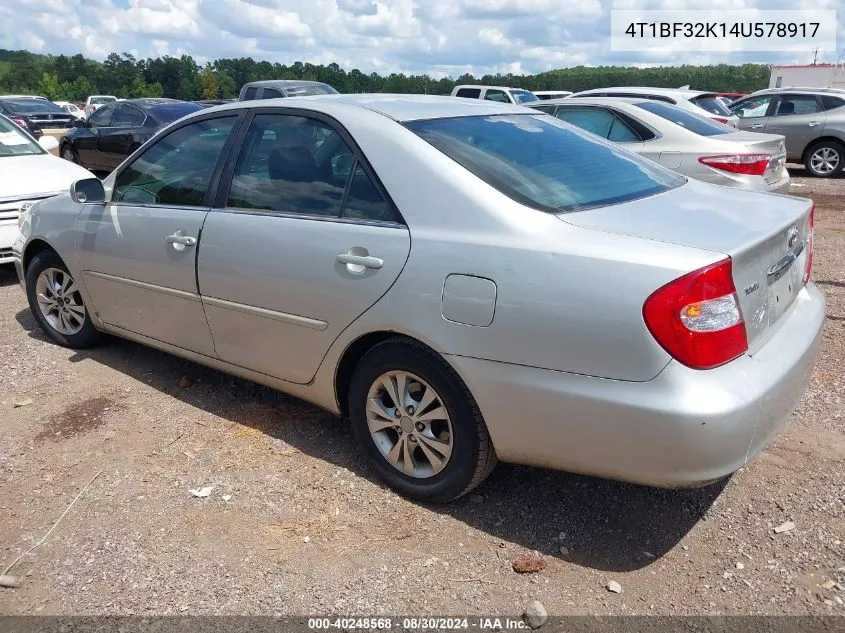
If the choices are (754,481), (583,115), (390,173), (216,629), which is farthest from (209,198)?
(583,115)

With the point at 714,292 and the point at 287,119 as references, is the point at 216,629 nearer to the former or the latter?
the point at 714,292

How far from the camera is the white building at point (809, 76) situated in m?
32.7

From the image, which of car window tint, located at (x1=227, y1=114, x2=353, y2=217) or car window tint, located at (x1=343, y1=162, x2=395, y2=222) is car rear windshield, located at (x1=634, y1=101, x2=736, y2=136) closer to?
car window tint, located at (x1=227, y1=114, x2=353, y2=217)

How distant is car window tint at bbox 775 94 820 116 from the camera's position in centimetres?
1363

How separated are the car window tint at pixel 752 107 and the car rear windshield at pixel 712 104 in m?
0.64

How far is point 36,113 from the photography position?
838 inches

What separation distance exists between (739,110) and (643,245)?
1368 cm

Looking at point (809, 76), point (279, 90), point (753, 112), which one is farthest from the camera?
point (809, 76)

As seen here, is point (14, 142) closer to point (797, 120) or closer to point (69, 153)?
point (69, 153)

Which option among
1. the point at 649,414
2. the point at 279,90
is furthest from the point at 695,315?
the point at 279,90

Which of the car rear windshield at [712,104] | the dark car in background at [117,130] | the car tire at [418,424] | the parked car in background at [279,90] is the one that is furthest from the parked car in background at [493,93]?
the car tire at [418,424]

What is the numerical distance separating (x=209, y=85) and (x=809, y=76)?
137 feet

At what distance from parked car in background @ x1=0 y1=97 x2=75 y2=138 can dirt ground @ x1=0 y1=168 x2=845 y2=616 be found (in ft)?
64.3

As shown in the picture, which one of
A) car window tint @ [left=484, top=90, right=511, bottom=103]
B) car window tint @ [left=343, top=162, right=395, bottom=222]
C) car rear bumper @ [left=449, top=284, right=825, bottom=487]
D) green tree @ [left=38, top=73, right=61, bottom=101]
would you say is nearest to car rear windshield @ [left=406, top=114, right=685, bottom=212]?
car window tint @ [left=343, top=162, right=395, bottom=222]
